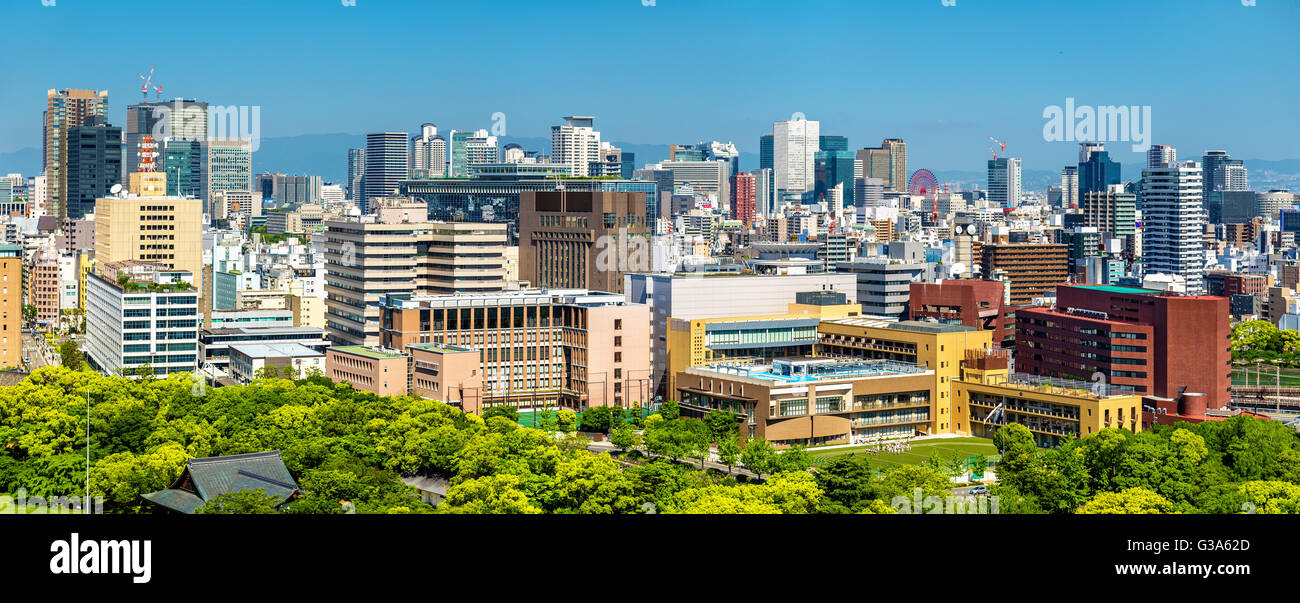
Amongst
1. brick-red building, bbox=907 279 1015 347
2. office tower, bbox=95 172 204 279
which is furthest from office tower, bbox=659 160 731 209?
brick-red building, bbox=907 279 1015 347

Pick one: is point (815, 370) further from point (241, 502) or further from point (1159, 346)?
point (241, 502)

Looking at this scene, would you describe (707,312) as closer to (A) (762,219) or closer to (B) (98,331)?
(B) (98,331)

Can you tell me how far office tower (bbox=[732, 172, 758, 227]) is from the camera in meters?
84.6

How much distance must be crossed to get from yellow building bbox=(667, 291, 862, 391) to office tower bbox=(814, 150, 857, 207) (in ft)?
216

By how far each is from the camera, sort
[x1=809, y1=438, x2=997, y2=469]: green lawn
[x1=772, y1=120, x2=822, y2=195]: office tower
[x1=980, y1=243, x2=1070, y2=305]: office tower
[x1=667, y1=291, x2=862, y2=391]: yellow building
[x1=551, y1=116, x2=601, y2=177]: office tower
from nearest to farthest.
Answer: [x1=809, y1=438, x2=997, y2=469]: green lawn → [x1=667, y1=291, x2=862, y2=391]: yellow building → [x1=980, y1=243, x2=1070, y2=305]: office tower → [x1=551, y1=116, x2=601, y2=177]: office tower → [x1=772, y1=120, x2=822, y2=195]: office tower

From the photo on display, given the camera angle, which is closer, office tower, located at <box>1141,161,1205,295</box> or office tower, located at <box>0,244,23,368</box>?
office tower, located at <box>0,244,23,368</box>

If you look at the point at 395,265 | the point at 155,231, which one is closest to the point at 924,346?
the point at 395,265

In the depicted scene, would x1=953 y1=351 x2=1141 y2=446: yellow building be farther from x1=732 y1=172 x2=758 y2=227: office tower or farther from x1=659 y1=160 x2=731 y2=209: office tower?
x1=659 y1=160 x2=731 y2=209: office tower

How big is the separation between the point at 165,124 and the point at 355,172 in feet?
76.8

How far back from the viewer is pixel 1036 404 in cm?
2077

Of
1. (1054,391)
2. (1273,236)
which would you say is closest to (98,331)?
(1054,391)

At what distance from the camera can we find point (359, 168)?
86.6 metres

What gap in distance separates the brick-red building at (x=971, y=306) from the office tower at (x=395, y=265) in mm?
9174
